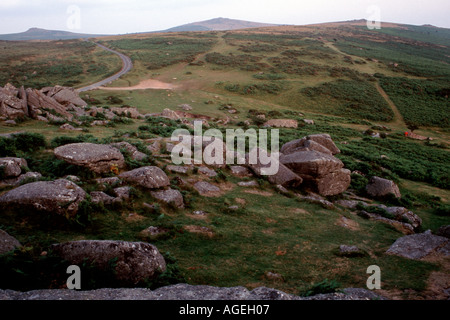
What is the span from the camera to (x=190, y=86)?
191 ft

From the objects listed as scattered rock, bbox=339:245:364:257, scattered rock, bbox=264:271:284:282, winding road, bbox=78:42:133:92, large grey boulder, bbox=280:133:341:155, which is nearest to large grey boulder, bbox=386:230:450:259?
scattered rock, bbox=339:245:364:257

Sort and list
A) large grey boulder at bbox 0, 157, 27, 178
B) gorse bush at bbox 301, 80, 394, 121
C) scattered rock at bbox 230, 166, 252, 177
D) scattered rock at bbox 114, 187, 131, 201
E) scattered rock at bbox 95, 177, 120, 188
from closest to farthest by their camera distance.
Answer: large grey boulder at bbox 0, 157, 27, 178, scattered rock at bbox 114, 187, 131, 201, scattered rock at bbox 95, 177, 120, 188, scattered rock at bbox 230, 166, 252, 177, gorse bush at bbox 301, 80, 394, 121

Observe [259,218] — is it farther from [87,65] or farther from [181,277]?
[87,65]

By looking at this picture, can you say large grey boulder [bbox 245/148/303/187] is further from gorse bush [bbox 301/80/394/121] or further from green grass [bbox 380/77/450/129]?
green grass [bbox 380/77/450/129]

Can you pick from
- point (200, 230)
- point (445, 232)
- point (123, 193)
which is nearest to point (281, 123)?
point (445, 232)

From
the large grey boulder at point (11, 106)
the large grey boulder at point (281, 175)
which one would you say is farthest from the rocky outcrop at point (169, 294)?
the large grey boulder at point (11, 106)

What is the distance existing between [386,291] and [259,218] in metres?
6.43

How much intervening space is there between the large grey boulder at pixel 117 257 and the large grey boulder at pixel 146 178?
6.09 m

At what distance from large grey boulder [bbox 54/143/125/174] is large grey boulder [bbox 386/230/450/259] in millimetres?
14245

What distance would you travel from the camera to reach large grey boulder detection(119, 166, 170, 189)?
12805 mm

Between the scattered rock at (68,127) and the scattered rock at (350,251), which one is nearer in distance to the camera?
the scattered rock at (350,251)

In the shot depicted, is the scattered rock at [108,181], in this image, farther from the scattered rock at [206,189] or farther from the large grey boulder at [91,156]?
the scattered rock at [206,189]

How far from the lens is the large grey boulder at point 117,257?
6.50 metres

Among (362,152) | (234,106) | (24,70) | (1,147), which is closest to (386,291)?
(1,147)
